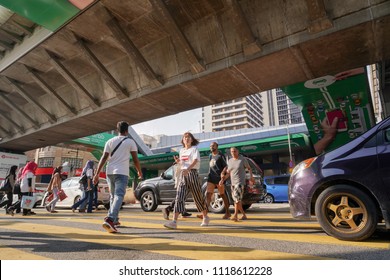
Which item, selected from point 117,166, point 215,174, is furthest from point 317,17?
point 117,166

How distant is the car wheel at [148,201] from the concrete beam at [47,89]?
5.23 meters

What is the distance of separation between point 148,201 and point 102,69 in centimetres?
491

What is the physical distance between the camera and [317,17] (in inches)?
225

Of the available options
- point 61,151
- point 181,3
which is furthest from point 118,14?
point 61,151

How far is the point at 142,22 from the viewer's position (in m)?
7.49

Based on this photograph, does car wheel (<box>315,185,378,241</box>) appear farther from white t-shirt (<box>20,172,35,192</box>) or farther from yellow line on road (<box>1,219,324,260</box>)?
white t-shirt (<box>20,172,35,192</box>)

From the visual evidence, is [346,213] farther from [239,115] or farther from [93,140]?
[239,115]

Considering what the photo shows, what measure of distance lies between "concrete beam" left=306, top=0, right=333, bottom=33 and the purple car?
347 cm

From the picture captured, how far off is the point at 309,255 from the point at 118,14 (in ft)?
24.4

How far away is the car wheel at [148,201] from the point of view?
29.2ft

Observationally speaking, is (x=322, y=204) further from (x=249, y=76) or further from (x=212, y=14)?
(x=212, y=14)

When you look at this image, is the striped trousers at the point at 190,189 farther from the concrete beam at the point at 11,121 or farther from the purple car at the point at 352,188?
the concrete beam at the point at 11,121

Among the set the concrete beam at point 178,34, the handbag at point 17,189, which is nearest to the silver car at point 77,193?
the handbag at point 17,189
